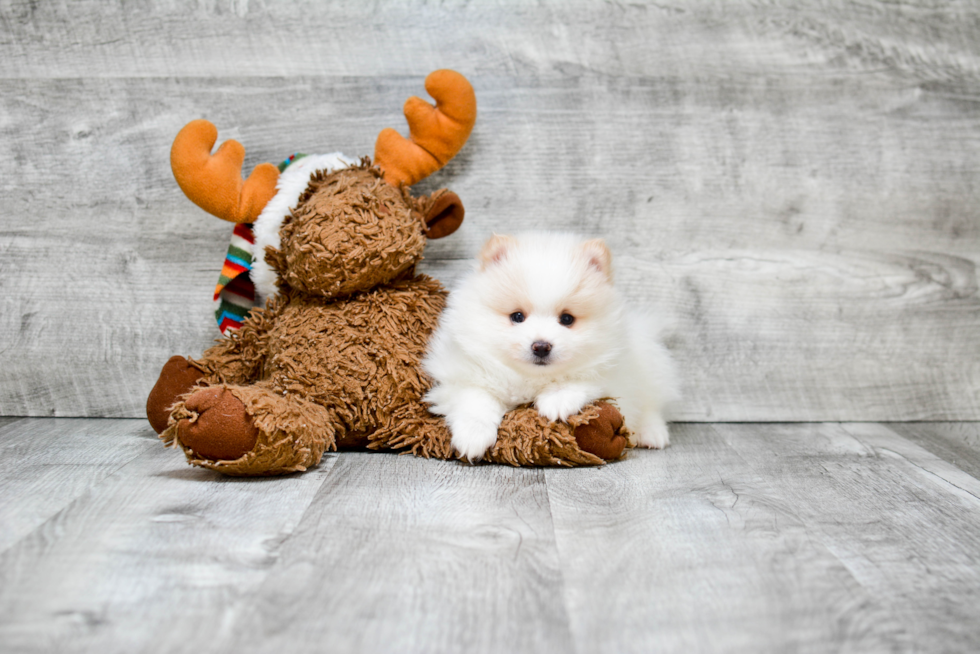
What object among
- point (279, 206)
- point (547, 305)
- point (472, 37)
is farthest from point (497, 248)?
point (472, 37)

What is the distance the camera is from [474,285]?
1272mm

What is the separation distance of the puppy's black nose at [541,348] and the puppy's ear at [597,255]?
0.59ft

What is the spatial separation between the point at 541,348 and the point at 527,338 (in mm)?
31

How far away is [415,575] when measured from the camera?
0.81 metres


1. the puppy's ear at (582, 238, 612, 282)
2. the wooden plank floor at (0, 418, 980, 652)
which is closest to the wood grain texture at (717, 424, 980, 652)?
the wooden plank floor at (0, 418, 980, 652)

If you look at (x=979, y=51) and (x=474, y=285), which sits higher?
(x=979, y=51)

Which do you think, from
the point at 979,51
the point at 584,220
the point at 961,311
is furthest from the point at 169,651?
the point at 979,51

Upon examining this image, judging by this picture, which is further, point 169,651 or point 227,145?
point 227,145

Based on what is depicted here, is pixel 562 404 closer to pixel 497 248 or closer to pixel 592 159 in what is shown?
pixel 497 248

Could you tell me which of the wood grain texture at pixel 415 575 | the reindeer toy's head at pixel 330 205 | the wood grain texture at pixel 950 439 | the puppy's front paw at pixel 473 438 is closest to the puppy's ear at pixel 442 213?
the reindeer toy's head at pixel 330 205

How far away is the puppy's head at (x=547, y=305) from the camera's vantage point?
A: 1.19 meters

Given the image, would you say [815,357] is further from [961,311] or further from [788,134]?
[788,134]

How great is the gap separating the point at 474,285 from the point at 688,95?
0.72 meters

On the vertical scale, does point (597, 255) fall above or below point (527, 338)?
above
